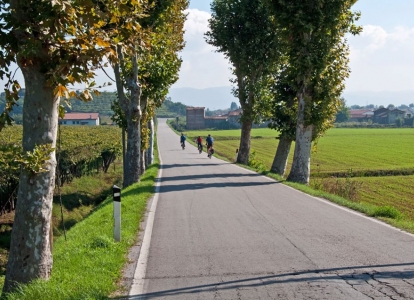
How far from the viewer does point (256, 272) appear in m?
7.13

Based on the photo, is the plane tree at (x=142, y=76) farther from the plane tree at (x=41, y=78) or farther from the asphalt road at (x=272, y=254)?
the plane tree at (x=41, y=78)

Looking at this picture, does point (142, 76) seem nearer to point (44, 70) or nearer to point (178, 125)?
point (44, 70)

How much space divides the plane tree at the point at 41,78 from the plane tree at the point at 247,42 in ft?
80.0

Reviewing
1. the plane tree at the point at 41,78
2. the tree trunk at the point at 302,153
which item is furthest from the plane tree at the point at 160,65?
the plane tree at the point at 41,78

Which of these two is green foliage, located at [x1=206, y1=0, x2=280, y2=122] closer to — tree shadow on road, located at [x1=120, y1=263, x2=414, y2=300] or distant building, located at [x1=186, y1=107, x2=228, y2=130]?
tree shadow on road, located at [x1=120, y1=263, x2=414, y2=300]

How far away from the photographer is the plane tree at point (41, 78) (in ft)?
19.8

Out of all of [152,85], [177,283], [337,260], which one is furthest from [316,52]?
[177,283]

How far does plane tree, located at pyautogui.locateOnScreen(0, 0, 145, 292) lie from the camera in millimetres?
6031

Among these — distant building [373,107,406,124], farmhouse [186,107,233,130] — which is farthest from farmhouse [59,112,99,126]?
distant building [373,107,406,124]

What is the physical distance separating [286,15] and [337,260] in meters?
13.5

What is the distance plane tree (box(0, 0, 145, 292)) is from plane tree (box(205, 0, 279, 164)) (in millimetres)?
24388

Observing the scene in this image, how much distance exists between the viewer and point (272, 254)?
321 inches

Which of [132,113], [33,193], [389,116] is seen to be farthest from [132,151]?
[389,116]

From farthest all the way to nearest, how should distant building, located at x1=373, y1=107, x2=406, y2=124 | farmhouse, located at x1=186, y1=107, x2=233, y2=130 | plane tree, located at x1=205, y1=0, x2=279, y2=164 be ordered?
distant building, located at x1=373, y1=107, x2=406, y2=124, farmhouse, located at x1=186, y1=107, x2=233, y2=130, plane tree, located at x1=205, y1=0, x2=279, y2=164
